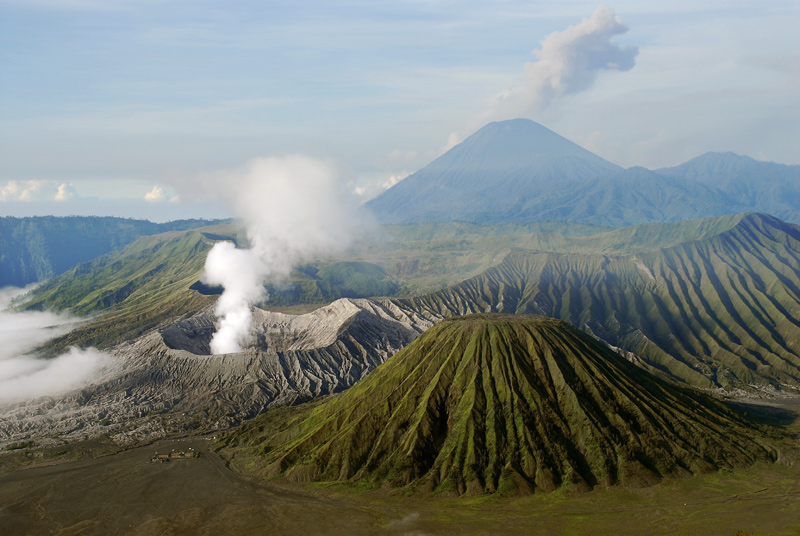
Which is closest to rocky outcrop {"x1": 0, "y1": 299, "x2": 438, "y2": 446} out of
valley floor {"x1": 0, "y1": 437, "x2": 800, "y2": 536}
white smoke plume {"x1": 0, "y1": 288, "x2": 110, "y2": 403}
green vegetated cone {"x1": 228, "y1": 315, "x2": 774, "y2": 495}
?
white smoke plume {"x1": 0, "y1": 288, "x2": 110, "y2": 403}

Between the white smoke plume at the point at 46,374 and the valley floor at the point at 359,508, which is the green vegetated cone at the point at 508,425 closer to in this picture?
the valley floor at the point at 359,508

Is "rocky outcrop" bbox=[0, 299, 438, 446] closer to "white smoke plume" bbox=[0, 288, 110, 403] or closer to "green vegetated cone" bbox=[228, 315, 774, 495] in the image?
"white smoke plume" bbox=[0, 288, 110, 403]

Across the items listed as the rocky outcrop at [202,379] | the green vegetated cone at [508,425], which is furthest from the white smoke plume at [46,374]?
the green vegetated cone at [508,425]

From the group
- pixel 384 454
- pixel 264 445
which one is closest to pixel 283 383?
pixel 264 445

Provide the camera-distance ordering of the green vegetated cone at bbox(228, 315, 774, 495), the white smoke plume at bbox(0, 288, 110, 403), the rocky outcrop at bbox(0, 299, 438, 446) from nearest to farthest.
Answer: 1. the green vegetated cone at bbox(228, 315, 774, 495)
2. the rocky outcrop at bbox(0, 299, 438, 446)
3. the white smoke plume at bbox(0, 288, 110, 403)

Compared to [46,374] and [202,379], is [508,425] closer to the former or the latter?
[202,379]

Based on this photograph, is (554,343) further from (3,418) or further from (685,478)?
(3,418)

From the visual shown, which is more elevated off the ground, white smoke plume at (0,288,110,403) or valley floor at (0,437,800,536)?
white smoke plume at (0,288,110,403)
